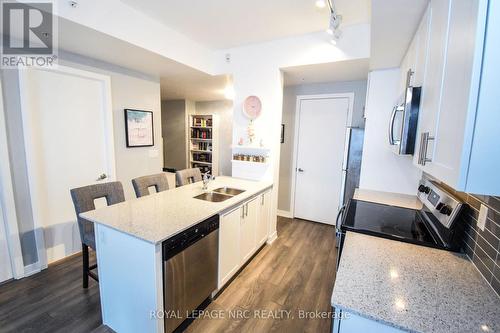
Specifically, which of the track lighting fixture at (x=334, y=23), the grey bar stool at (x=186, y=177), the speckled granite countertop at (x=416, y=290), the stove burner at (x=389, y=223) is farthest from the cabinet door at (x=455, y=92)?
the grey bar stool at (x=186, y=177)

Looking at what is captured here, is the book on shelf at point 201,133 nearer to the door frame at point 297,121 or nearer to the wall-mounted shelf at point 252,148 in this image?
the door frame at point 297,121

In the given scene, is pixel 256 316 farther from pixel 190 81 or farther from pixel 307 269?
pixel 190 81

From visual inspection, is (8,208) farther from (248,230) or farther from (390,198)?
(390,198)

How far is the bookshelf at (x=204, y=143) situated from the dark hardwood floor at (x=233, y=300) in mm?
3443

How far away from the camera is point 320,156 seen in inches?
144

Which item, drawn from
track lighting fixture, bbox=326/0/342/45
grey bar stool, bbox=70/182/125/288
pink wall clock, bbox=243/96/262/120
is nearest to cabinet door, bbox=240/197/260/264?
pink wall clock, bbox=243/96/262/120

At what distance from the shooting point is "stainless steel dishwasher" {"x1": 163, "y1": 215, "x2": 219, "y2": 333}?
1.43 metres

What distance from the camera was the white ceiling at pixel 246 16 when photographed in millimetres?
2004

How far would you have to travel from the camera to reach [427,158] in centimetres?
93

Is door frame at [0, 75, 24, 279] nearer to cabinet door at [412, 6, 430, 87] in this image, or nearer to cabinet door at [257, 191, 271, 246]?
cabinet door at [257, 191, 271, 246]

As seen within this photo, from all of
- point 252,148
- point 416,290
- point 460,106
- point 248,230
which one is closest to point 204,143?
point 252,148

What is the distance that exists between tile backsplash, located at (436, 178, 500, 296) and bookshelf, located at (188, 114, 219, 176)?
4.95m

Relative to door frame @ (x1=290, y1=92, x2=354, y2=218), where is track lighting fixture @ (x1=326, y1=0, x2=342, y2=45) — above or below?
above

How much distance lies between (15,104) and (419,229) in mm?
3527
